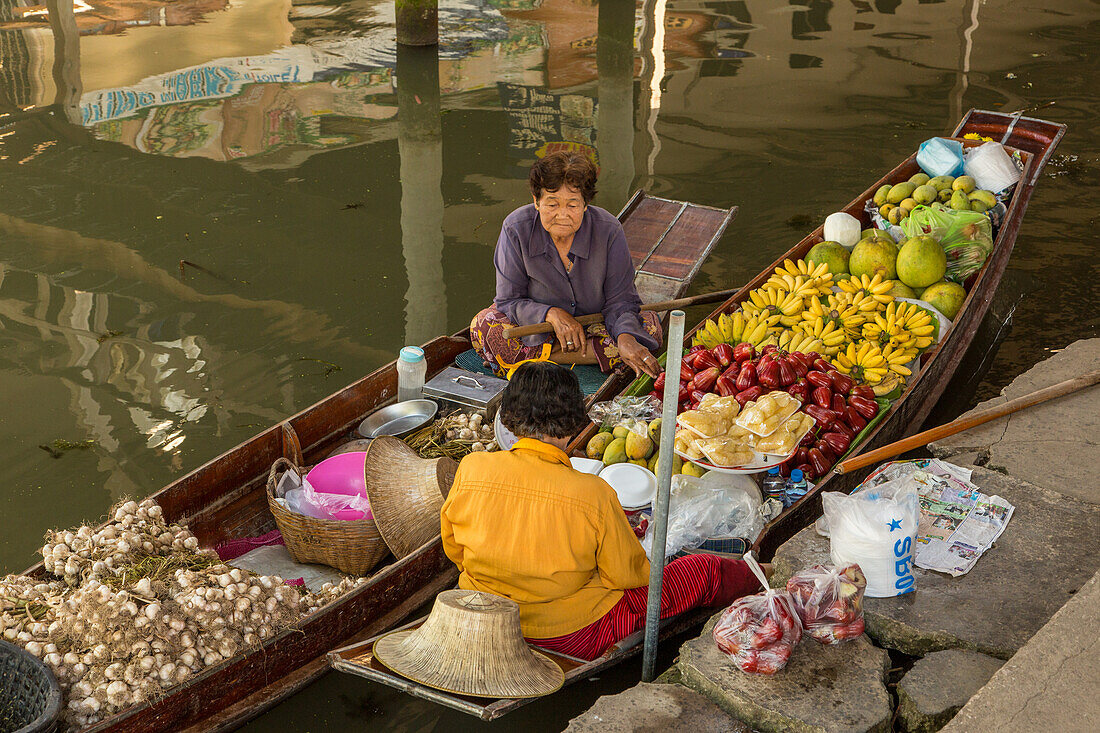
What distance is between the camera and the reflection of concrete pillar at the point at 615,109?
7977mm

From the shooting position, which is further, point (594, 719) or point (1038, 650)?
point (594, 719)

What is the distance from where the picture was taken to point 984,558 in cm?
307

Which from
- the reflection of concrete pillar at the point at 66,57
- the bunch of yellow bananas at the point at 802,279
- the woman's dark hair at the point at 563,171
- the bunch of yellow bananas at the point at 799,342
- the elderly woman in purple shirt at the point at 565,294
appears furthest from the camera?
the reflection of concrete pillar at the point at 66,57

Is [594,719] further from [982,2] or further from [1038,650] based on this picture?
[982,2]

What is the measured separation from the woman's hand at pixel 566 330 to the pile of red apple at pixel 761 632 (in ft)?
6.51

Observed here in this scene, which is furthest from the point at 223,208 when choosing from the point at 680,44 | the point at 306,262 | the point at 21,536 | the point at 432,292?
the point at 680,44

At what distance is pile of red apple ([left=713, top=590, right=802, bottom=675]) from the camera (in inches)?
101

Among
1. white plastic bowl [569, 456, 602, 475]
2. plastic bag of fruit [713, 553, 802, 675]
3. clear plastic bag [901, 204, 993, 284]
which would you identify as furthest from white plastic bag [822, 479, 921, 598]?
clear plastic bag [901, 204, 993, 284]

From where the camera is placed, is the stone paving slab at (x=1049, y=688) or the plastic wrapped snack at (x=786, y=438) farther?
the plastic wrapped snack at (x=786, y=438)

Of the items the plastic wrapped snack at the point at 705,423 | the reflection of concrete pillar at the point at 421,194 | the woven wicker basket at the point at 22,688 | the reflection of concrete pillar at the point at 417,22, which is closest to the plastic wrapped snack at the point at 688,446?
the plastic wrapped snack at the point at 705,423

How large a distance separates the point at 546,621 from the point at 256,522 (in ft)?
4.92

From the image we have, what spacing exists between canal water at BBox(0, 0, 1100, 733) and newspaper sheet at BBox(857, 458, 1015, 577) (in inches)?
46.1

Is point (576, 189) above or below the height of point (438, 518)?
above

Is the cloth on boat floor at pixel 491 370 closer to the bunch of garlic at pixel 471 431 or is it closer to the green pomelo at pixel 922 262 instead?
the bunch of garlic at pixel 471 431
